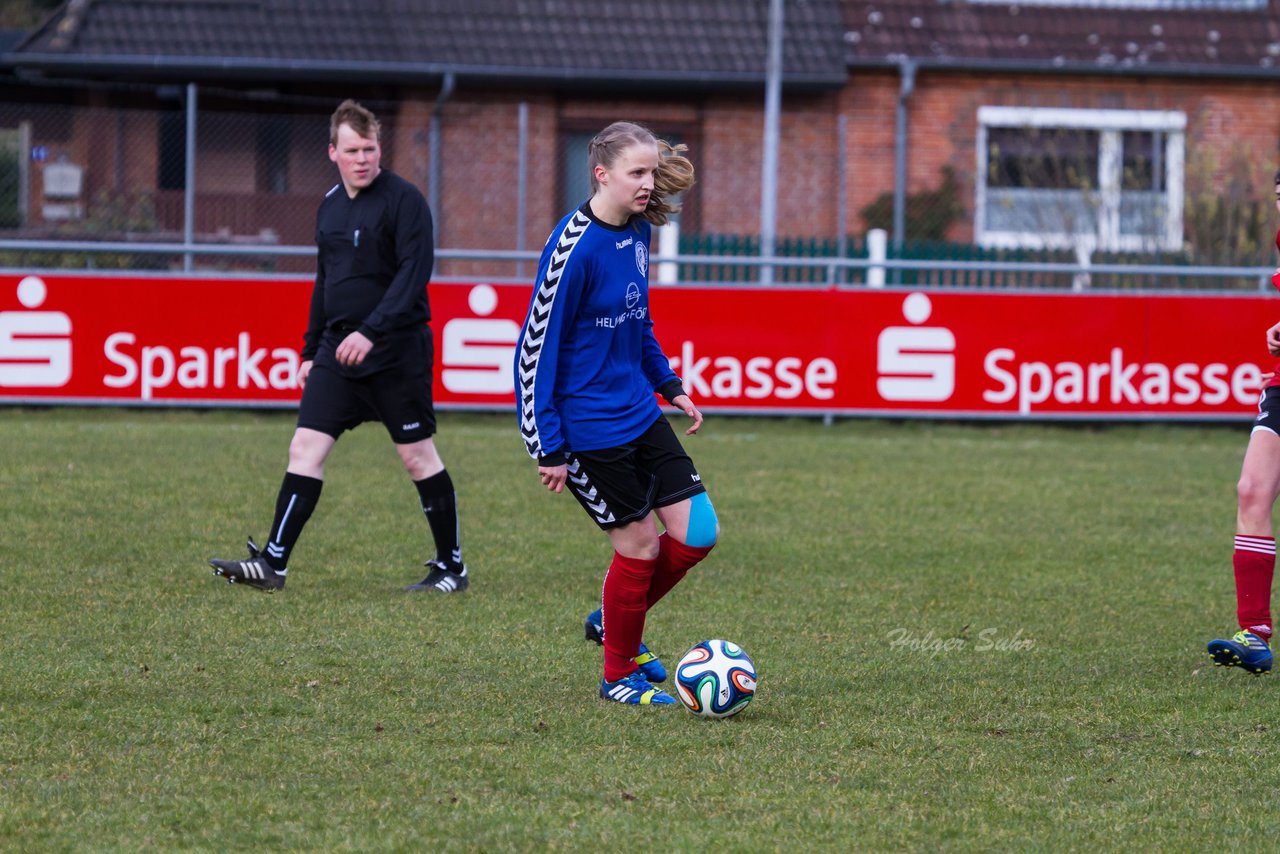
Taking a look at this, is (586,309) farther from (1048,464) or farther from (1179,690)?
(1048,464)

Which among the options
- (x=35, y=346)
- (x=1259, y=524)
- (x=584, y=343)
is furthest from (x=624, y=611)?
(x=35, y=346)

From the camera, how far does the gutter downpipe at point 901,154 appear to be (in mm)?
22141

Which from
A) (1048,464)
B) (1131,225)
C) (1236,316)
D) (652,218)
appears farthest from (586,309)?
(1131,225)

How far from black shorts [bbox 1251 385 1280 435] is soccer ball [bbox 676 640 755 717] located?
7.44ft

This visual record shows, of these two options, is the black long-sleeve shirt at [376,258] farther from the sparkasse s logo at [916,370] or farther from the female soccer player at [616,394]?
the sparkasse s logo at [916,370]

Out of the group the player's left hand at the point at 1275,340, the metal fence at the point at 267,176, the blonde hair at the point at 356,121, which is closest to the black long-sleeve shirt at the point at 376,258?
the blonde hair at the point at 356,121

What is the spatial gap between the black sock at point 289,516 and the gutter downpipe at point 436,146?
13331mm

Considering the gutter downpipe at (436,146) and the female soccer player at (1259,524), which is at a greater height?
the gutter downpipe at (436,146)

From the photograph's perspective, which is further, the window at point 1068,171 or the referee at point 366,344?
the window at point 1068,171

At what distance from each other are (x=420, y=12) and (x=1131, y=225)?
29.6ft

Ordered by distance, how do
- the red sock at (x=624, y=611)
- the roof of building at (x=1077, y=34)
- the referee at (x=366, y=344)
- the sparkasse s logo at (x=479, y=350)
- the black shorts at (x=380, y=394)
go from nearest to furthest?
the red sock at (x=624, y=611), the referee at (x=366, y=344), the black shorts at (x=380, y=394), the sparkasse s logo at (x=479, y=350), the roof of building at (x=1077, y=34)

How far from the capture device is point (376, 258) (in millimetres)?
7551

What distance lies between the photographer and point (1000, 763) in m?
4.98

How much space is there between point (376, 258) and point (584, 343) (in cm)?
231
